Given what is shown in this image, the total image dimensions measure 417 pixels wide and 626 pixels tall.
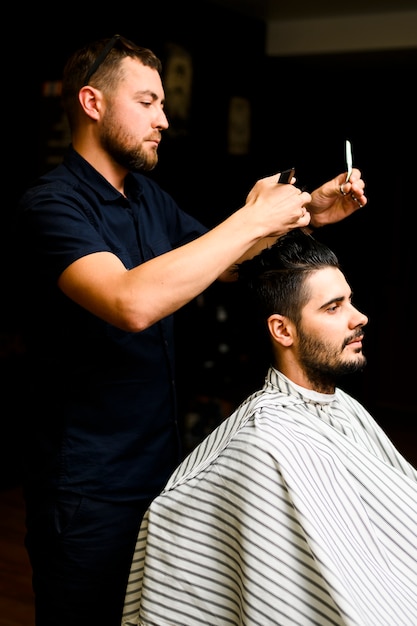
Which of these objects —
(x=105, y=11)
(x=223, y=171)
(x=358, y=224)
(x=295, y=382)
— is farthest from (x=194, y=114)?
(x=295, y=382)

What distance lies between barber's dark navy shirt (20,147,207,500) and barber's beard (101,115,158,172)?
0.21 ft

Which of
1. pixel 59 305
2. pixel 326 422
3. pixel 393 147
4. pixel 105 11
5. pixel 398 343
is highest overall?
pixel 105 11

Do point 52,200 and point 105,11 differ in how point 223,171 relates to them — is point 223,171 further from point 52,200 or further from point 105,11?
point 52,200

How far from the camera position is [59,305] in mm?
1692

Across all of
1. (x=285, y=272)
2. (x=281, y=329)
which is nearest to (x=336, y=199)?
(x=285, y=272)

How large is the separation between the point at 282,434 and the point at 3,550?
7.64 feet

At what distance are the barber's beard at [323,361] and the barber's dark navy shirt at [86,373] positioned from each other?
313 mm

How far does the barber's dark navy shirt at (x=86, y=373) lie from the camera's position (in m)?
1.69

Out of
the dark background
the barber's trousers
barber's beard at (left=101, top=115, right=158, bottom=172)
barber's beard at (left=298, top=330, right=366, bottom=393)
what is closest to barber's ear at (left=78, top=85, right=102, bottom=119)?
barber's beard at (left=101, top=115, right=158, bottom=172)

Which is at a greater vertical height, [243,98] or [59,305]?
[243,98]

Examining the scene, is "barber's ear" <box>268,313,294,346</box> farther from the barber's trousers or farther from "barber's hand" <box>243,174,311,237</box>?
the barber's trousers

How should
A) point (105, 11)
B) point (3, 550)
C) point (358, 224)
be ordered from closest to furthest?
point (3, 550), point (105, 11), point (358, 224)

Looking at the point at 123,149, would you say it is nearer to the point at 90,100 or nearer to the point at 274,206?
the point at 90,100

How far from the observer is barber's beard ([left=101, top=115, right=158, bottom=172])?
1.75 meters
